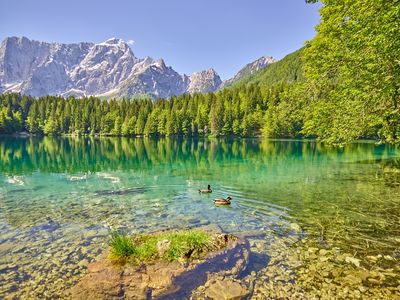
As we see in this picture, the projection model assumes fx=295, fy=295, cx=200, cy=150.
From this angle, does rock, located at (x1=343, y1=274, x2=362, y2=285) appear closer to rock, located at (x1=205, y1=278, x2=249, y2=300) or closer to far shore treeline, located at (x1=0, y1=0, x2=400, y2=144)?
rock, located at (x1=205, y1=278, x2=249, y2=300)

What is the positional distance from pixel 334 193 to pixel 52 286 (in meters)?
20.6

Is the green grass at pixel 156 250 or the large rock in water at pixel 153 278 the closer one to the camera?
the large rock in water at pixel 153 278

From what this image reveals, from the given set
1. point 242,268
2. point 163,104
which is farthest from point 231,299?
point 163,104

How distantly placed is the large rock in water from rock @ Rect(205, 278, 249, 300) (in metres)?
0.06

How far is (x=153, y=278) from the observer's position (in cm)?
972

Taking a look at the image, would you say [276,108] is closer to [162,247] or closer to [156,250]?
[162,247]

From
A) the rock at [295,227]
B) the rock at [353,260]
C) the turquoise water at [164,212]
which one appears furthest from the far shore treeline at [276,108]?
the rock at [353,260]

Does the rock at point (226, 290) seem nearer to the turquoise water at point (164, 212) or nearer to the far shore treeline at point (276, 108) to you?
the turquoise water at point (164, 212)

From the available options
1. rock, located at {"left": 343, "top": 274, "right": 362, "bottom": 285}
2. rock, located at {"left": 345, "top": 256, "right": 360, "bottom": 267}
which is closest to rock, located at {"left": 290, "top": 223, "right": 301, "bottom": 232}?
rock, located at {"left": 345, "top": 256, "right": 360, "bottom": 267}

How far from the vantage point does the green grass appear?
11016 millimetres

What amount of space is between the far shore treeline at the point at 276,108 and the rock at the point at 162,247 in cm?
1220

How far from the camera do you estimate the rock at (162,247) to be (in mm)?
11227

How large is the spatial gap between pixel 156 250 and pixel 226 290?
3377 mm

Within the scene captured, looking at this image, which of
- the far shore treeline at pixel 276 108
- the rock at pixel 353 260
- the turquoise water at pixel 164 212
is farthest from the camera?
the far shore treeline at pixel 276 108
